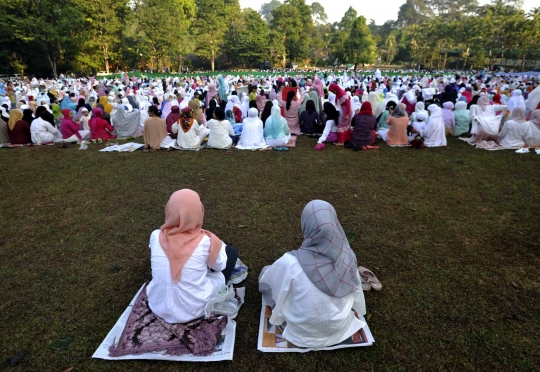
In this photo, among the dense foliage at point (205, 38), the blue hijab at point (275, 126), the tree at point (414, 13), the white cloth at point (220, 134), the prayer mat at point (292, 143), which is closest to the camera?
the white cloth at point (220, 134)

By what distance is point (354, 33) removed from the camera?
40594mm

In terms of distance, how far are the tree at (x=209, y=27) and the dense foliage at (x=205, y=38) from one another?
120mm

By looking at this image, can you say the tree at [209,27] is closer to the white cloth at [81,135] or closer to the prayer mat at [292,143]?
the white cloth at [81,135]

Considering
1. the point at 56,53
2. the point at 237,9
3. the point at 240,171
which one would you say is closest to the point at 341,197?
the point at 240,171

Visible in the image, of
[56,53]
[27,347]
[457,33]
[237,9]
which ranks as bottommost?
[27,347]

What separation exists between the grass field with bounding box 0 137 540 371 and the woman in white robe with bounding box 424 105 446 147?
77 centimetres

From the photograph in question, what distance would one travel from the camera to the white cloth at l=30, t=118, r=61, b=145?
8.14 metres

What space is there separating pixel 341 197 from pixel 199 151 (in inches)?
156

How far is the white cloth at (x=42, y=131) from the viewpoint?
26.7ft

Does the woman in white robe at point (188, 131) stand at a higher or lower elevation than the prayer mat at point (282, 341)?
higher

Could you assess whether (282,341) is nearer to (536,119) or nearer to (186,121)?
(186,121)

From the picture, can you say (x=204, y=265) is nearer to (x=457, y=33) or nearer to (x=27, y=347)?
(x=27, y=347)

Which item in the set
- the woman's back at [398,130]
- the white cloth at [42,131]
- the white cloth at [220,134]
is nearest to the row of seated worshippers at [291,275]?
the white cloth at [220,134]

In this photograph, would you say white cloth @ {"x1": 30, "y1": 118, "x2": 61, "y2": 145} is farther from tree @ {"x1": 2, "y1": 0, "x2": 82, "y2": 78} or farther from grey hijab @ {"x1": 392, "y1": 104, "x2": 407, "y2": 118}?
tree @ {"x1": 2, "y1": 0, "x2": 82, "y2": 78}
